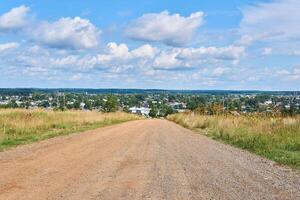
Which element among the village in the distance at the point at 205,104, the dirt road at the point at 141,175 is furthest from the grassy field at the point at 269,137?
the village in the distance at the point at 205,104

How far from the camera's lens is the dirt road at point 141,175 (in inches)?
378

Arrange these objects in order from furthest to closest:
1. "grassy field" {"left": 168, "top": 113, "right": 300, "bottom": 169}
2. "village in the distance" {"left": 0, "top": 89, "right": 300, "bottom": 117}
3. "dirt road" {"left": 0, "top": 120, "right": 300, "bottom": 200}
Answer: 1. "village in the distance" {"left": 0, "top": 89, "right": 300, "bottom": 117}
2. "grassy field" {"left": 168, "top": 113, "right": 300, "bottom": 169}
3. "dirt road" {"left": 0, "top": 120, "right": 300, "bottom": 200}

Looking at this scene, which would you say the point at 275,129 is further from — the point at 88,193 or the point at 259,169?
the point at 88,193

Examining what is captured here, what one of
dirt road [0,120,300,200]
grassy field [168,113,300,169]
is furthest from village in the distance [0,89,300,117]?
dirt road [0,120,300,200]

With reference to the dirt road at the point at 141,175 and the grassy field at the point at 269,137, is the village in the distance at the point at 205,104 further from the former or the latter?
the dirt road at the point at 141,175

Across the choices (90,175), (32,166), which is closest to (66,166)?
(32,166)

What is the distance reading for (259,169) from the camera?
1366cm

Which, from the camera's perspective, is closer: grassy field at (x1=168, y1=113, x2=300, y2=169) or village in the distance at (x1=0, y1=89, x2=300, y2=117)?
grassy field at (x1=168, y1=113, x2=300, y2=169)

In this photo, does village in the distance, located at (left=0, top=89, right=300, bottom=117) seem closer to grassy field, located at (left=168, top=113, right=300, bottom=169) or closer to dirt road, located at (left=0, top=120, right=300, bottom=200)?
grassy field, located at (left=168, top=113, right=300, bottom=169)

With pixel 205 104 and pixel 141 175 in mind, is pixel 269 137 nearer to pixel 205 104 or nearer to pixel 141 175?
pixel 141 175

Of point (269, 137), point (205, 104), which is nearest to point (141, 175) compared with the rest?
point (269, 137)

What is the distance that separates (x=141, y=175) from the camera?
11.9 metres

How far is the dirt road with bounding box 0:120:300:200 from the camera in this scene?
31.5 ft

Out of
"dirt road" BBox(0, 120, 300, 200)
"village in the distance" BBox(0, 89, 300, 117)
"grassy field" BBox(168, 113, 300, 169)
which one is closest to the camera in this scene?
"dirt road" BBox(0, 120, 300, 200)
